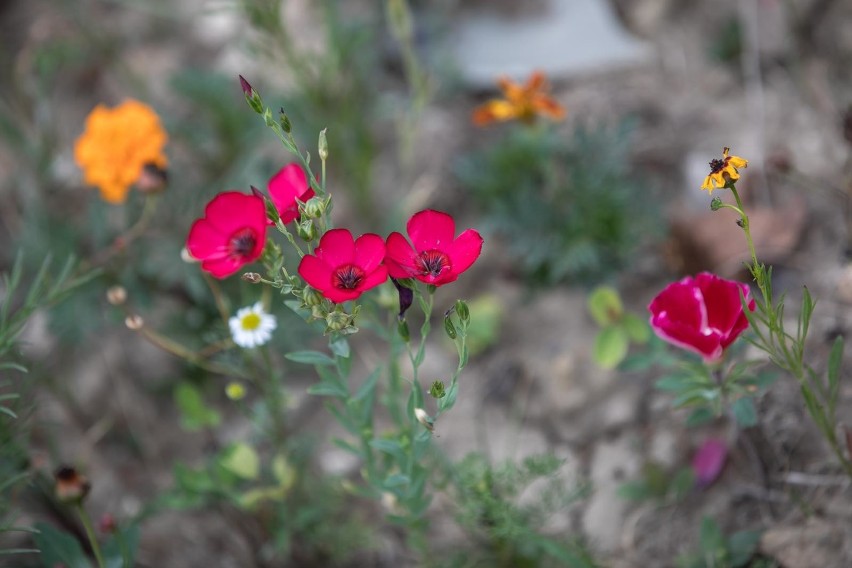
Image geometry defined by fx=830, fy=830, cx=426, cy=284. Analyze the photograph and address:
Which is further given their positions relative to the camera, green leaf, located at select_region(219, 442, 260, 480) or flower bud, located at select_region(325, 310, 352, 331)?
green leaf, located at select_region(219, 442, 260, 480)

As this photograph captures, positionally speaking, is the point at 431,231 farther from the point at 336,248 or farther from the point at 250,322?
the point at 250,322

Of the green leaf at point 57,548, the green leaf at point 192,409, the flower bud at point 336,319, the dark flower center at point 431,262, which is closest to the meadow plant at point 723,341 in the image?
the dark flower center at point 431,262

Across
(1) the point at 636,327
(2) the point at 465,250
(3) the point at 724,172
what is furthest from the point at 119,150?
(3) the point at 724,172

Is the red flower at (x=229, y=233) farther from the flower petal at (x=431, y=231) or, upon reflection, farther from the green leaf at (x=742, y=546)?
the green leaf at (x=742, y=546)

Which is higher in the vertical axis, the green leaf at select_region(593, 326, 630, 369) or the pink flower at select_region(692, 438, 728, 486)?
the green leaf at select_region(593, 326, 630, 369)

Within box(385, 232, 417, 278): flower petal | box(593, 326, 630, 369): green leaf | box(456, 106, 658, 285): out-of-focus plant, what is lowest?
box(385, 232, 417, 278): flower petal

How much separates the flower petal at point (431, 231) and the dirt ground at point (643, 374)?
2.07ft

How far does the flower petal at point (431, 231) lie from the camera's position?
99 cm

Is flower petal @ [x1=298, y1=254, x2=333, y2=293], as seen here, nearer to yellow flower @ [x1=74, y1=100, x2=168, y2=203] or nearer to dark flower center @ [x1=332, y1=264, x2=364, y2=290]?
dark flower center @ [x1=332, y1=264, x2=364, y2=290]

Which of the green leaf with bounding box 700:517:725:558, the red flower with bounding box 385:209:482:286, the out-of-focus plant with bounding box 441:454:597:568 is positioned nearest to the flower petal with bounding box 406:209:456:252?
the red flower with bounding box 385:209:482:286

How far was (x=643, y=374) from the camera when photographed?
5.09 feet

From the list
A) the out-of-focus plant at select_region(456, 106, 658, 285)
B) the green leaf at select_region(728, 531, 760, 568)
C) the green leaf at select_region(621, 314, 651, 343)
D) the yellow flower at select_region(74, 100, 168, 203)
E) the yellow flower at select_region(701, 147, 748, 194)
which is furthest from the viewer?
the out-of-focus plant at select_region(456, 106, 658, 285)

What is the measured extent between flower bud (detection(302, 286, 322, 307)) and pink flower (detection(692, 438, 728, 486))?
75cm

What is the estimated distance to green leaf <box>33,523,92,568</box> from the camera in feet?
3.96
